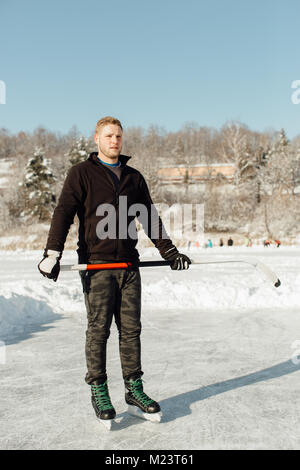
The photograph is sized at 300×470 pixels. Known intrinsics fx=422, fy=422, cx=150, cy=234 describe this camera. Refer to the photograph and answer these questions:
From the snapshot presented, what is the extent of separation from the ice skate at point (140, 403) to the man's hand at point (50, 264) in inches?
32.4

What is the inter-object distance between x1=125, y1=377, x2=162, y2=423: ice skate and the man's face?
4.48 ft

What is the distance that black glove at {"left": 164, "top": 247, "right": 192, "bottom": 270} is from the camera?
267 centimetres

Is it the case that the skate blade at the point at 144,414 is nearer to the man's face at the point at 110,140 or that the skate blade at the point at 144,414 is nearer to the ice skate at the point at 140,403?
the ice skate at the point at 140,403

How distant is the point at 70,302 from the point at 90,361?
163 inches

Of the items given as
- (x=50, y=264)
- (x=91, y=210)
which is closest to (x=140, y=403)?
(x=50, y=264)

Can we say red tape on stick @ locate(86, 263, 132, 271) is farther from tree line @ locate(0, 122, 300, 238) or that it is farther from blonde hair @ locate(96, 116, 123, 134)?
tree line @ locate(0, 122, 300, 238)

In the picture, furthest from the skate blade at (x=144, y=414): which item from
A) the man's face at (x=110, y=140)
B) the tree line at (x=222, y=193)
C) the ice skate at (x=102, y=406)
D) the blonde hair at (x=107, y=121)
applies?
the tree line at (x=222, y=193)

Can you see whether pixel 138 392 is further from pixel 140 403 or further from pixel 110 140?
pixel 110 140

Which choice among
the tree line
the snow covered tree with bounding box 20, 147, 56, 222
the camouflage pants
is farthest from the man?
the snow covered tree with bounding box 20, 147, 56, 222

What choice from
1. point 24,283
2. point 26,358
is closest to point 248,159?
point 24,283
